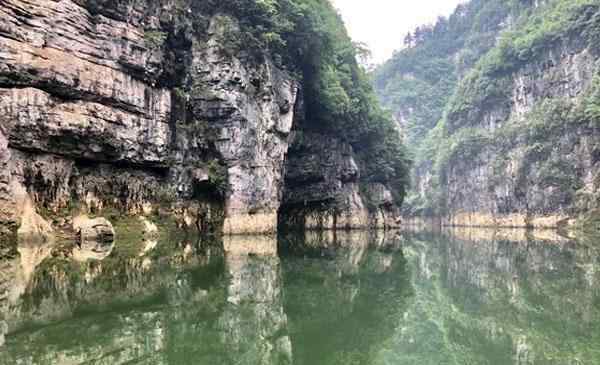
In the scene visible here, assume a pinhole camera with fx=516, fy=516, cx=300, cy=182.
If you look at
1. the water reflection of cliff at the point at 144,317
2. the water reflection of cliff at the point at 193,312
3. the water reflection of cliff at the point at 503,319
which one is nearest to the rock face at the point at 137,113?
the water reflection of cliff at the point at 193,312

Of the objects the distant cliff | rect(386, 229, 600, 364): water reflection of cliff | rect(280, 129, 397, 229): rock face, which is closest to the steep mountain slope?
rect(280, 129, 397, 229): rock face

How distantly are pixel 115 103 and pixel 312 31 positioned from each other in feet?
49.7

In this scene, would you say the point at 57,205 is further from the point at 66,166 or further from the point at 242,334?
the point at 242,334

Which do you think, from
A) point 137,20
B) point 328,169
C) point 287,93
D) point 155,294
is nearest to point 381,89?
point 328,169

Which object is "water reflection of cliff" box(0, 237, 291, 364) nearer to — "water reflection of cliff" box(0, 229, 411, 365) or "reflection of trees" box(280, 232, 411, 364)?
"water reflection of cliff" box(0, 229, 411, 365)

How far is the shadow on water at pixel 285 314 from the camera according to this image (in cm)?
584

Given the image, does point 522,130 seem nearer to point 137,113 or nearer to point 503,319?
point 137,113

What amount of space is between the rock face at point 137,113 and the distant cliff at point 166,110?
5cm

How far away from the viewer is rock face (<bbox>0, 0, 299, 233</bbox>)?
18312 mm

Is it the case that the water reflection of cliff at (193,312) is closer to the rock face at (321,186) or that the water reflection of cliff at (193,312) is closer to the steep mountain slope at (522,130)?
the rock face at (321,186)

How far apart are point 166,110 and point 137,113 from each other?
1860 mm

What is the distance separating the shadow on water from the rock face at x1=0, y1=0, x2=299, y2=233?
6354mm

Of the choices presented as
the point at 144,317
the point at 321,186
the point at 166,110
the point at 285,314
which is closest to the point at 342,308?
the point at 285,314

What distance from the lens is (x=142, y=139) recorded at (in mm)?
22891
